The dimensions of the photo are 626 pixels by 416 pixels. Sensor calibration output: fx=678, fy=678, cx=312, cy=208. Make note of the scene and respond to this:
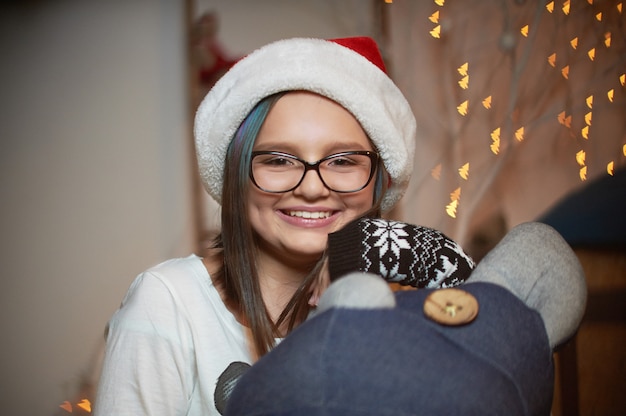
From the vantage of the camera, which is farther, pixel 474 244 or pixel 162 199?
pixel 474 244

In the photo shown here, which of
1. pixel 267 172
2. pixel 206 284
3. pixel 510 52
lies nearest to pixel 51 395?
pixel 206 284

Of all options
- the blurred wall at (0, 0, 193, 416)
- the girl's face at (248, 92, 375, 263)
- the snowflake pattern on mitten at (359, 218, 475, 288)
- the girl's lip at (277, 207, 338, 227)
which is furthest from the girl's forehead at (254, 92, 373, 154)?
the blurred wall at (0, 0, 193, 416)

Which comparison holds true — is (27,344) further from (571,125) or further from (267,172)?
(571,125)

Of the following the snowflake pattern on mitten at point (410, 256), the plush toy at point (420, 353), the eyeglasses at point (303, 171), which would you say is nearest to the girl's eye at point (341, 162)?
the eyeglasses at point (303, 171)

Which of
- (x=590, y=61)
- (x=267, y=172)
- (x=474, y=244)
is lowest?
(x=474, y=244)

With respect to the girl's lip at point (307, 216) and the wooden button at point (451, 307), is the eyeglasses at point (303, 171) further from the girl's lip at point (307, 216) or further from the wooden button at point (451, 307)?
the wooden button at point (451, 307)

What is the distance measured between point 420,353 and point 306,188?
1.68ft

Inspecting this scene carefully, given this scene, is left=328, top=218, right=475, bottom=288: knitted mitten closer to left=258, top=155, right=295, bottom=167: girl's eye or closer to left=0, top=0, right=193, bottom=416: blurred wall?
left=258, top=155, right=295, bottom=167: girl's eye

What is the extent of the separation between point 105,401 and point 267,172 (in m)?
0.43

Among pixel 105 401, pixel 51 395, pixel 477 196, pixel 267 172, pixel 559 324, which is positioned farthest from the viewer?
pixel 477 196

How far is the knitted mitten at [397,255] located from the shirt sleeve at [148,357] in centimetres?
35

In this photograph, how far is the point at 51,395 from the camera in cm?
219

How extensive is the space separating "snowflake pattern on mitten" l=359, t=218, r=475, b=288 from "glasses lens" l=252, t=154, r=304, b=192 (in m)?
0.25

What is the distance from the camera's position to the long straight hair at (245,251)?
112 centimetres
